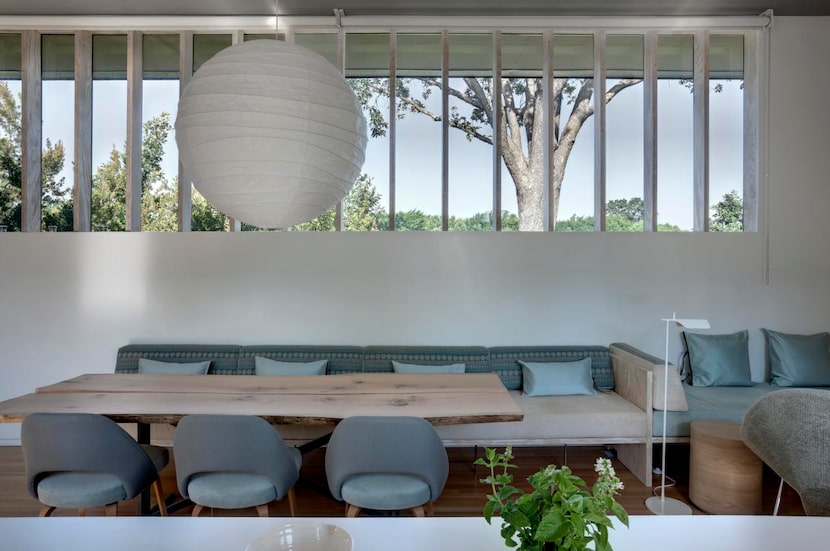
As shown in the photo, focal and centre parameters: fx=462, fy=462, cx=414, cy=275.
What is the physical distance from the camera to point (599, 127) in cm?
400

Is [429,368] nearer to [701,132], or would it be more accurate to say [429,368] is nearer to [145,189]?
[145,189]

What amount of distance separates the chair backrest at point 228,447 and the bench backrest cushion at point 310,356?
1.66 m

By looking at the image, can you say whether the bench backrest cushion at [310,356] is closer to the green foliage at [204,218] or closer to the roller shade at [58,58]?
the green foliage at [204,218]

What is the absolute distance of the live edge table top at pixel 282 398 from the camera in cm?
211

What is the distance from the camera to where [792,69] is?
12.9 feet

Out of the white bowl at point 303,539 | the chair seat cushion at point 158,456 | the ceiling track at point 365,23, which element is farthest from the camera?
the ceiling track at point 365,23

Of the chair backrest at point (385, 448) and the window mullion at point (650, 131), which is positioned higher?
the window mullion at point (650, 131)

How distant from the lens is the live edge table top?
211 cm

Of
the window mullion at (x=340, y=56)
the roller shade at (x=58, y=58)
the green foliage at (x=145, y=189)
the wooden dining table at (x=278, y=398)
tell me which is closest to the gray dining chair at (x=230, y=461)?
the wooden dining table at (x=278, y=398)

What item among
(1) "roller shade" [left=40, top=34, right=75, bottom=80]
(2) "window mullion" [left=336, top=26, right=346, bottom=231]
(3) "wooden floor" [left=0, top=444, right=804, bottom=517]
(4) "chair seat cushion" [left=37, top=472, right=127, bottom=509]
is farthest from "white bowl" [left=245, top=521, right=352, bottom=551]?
(1) "roller shade" [left=40, top=34, right=75, bottom=80]

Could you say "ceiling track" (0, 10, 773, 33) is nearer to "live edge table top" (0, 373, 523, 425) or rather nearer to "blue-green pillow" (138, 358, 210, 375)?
"blue-green pillow" (138, 358, 210, 375)

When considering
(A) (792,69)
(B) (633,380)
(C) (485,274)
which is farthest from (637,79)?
(B) (633,380)

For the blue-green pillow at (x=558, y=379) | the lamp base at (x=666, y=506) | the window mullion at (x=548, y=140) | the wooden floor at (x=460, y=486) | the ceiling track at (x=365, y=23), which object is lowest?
the wooden floor at (x=460, y=486)

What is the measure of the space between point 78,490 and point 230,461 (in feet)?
2.26
